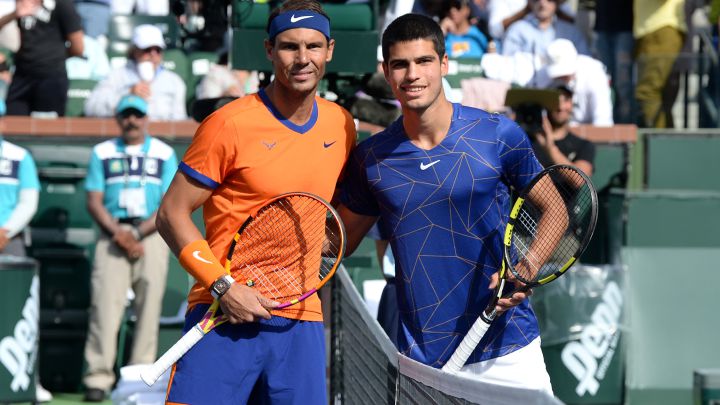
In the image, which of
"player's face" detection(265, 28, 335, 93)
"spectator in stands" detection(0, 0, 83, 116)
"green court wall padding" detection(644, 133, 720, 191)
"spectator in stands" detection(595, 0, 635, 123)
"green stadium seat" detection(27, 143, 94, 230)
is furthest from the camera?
"spectator in stands" detection(595, 0, 635, 123)

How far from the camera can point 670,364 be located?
980 cm

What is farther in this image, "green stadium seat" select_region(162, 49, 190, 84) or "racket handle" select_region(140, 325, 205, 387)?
"green stadium seat" select_region(162, 49, 190, 84)

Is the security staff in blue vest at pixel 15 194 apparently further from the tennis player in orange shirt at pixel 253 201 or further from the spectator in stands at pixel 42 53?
the tennis player in orange shirt at pixel 253 201

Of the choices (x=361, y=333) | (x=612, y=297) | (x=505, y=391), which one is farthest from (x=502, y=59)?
(x=505, y=391)

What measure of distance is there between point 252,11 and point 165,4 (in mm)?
5865

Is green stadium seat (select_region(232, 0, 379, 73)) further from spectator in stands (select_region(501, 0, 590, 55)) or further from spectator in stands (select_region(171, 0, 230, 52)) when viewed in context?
spectator in stands (select_region(501, 0, 590, 55))

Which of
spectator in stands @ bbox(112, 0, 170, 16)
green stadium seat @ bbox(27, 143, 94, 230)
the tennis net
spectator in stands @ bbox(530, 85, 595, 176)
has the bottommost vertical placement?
the tennis net

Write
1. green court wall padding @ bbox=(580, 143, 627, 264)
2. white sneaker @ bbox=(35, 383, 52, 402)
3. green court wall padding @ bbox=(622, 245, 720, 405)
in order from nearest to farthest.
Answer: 1. white sneaker @ bbox=(35, 383, 52, 402)
2. green court wall padding @ bbox=(622, 245, 720, 405)
3. green court wall padding @ bbox=(580, 143, 627, 264)

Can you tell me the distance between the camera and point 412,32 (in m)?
5.07

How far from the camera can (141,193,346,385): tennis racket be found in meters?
4.98

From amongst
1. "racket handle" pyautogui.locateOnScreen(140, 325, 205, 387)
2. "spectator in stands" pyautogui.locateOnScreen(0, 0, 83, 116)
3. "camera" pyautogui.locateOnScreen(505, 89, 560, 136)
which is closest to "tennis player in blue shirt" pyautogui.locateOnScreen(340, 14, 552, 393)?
"racket handle" pyautogui.locateOnScreen(140, 325, 205, 387)

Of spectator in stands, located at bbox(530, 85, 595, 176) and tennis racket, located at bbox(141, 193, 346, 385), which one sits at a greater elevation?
spectator in stands, located at bbox(530, 85, 595, 176)

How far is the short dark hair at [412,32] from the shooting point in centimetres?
507

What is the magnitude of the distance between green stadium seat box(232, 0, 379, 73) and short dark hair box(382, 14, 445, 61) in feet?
9.30
